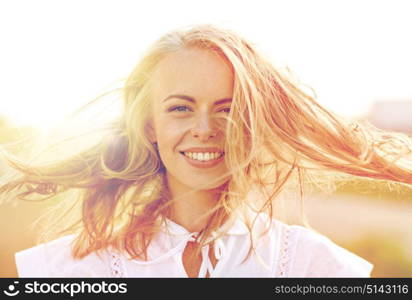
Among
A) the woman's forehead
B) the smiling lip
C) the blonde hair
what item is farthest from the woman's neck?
the woman's forehead

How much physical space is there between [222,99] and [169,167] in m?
0.38

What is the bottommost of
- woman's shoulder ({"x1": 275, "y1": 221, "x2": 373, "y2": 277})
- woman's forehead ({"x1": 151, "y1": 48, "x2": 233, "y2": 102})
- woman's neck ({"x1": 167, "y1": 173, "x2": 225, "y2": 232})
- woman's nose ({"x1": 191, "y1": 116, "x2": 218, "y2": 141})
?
woman's shoulder ({"x1": 275, "y1": 221, "x2": 373, "y2": 277})

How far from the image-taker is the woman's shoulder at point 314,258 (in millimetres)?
2504

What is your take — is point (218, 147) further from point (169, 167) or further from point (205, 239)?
point (205, 239)

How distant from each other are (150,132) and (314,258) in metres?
0.93

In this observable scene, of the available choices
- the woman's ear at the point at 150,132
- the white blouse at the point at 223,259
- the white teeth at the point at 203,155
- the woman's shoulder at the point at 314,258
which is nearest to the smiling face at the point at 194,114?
the white teeth at the point at 203,155

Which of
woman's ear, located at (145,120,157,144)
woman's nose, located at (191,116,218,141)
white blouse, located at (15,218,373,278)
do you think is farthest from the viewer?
woman's ear, located at (145,120,157,144)

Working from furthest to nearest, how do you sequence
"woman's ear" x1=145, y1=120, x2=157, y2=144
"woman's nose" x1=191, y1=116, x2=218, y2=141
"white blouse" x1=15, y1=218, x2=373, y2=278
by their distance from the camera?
"woman's ear" x1=145, y1=120, x2=157, y2=144 < "white blouse" x1=15, y1=218, x2=373, y2=278 < "woman's nose" x1=191, y1=116, x2=218, y2=141

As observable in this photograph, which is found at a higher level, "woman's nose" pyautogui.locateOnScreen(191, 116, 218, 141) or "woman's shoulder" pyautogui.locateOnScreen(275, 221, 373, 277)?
"woman's nose" pyautogui.locateOnScreen(191, 116, 218, 141)

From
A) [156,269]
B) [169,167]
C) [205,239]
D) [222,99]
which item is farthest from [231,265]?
[222,99]

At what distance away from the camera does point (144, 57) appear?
8.69 ft

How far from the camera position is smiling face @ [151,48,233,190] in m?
2.35

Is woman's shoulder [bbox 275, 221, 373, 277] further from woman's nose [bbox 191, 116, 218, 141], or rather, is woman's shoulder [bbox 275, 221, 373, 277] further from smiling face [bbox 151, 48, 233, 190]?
woman's nose [bbox 191, 116, 218, 141]

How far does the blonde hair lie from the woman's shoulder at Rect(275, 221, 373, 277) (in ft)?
0.59
